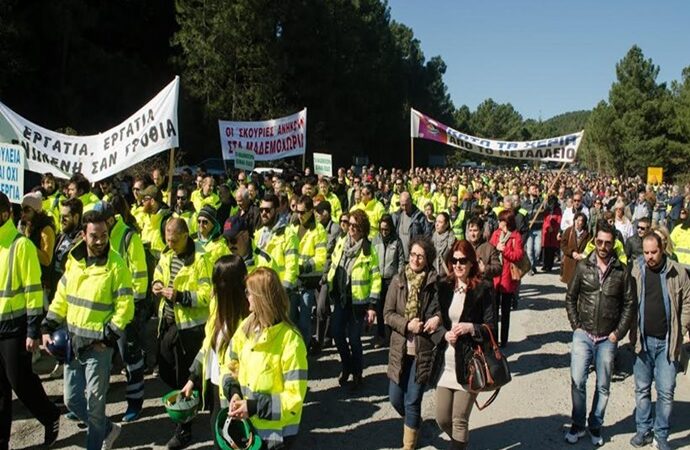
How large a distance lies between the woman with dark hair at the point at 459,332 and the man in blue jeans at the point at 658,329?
1.62m

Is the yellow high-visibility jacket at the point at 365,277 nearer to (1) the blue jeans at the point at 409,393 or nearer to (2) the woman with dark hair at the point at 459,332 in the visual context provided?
(1) the blue jeans at the point at 409,393

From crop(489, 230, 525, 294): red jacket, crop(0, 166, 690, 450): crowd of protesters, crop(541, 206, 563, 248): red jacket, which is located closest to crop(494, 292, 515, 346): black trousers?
crop(489, 230, 525, 294): red jacket

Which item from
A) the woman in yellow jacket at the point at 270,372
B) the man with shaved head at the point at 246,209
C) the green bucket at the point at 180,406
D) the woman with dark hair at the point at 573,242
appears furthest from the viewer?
the woman with dark hair at the point at 573,242

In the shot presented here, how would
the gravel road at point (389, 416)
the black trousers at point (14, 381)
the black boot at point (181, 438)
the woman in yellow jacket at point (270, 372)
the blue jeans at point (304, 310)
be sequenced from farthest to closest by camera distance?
the blue jeans at point (304, 310) < the gravel road at point (389, 416) < the black boot at point (181, 438) < the black trousers at point (14, 381) < the woman in yellow jacket at point (270, 372)

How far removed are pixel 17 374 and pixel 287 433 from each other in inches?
110

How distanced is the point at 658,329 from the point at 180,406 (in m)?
3.90

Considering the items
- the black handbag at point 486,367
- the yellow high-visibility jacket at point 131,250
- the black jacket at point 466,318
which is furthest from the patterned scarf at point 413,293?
the yellow high-visibility jacket at point 131,250

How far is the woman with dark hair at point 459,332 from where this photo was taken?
4.45 meters

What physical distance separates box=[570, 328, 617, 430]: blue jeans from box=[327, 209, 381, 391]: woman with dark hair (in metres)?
2.05

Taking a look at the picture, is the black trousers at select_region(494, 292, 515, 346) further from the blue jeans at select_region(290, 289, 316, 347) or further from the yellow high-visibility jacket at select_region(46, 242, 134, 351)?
the yellow high-visibility jacket at select_region(46, 242, 134, 351)

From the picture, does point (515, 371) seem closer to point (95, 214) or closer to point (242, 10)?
point (95, 214)

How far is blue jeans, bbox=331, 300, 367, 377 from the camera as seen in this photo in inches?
260

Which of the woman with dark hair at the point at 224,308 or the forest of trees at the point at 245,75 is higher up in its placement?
the forest of trees at the point at 245,75

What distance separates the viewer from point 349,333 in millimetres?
6672
